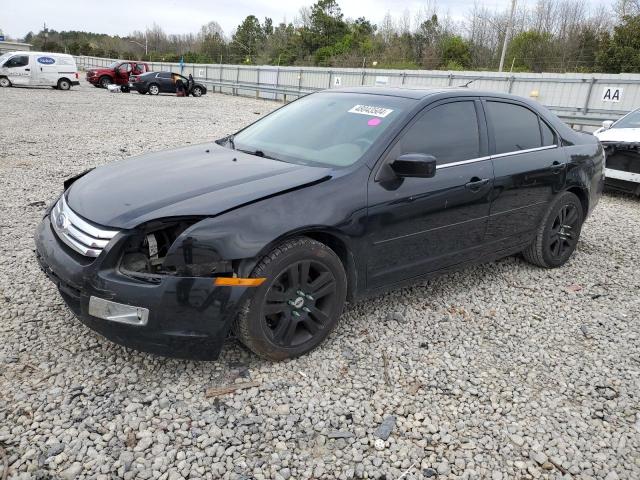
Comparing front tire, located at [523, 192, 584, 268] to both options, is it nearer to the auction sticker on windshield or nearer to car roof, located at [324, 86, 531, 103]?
car roof, located at [324, 86, 531, 103]

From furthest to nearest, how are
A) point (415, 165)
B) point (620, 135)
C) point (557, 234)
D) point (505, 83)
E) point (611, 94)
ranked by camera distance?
point (505, 83)
point (611, 94)
point (620, 135)
point (557, 234)
point (415, 165)

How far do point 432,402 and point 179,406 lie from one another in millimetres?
1370

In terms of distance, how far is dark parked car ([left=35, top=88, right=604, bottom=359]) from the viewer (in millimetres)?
2596

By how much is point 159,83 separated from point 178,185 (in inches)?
1002

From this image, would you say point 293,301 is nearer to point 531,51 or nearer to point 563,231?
point 563,231

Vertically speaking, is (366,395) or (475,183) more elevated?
(475,183)

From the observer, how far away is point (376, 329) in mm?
3498

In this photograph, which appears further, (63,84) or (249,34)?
(249,34)

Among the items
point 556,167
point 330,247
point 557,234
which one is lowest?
point 557,234

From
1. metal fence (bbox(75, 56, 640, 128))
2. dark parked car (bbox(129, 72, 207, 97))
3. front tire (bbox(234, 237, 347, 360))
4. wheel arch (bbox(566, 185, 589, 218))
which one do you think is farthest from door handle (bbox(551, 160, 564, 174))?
dark parked car (bbox(129, 72, 207, 97))

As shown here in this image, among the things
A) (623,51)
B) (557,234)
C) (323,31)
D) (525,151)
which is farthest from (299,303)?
(323,31)

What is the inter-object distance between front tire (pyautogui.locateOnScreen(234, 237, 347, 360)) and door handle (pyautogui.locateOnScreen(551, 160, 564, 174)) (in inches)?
94.7

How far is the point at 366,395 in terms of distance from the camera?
2803mm

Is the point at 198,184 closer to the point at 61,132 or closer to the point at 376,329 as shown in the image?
the point at 376,329
